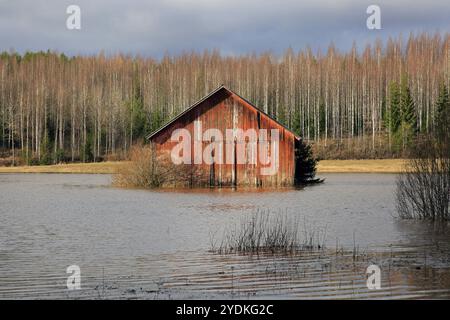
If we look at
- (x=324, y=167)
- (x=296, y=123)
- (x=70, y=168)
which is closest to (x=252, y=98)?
(x=296, y=123)

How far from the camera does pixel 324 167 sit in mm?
73875

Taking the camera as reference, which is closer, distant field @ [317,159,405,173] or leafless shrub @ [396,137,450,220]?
leafless shrub @ [396,137,450,220]

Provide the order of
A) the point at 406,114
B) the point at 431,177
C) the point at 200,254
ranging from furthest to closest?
1. the point at 406,114
2. the point at 431,177
3. the point at 200,254

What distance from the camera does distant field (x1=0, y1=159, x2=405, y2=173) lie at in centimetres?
7131

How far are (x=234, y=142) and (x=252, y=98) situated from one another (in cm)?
4935

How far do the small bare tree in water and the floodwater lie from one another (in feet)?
Result: 2.61

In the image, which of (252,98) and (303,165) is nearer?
(303,165)

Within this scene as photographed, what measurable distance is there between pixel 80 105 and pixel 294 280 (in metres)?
82.7

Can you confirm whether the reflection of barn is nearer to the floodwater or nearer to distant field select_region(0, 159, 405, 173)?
the floodwater

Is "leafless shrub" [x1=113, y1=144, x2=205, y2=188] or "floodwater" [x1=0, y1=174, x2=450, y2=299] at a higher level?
"leafless shrub" [x1=113, y1=144, x2=205, y2=188]

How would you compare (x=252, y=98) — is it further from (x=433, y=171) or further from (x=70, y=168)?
(x=433, y=171)

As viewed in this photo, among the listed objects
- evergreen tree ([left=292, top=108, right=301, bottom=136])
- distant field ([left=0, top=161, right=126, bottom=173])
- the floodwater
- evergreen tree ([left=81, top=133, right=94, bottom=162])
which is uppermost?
evergreen tree ([left=292, top=108, right=301, bottom=136])

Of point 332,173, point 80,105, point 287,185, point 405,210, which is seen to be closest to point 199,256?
point 405,210

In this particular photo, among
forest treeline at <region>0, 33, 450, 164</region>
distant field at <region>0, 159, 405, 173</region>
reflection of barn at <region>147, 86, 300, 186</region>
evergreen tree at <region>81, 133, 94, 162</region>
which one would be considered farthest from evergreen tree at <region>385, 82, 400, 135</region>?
reflection of barn at <region>147, 86, 300, 186</region>
